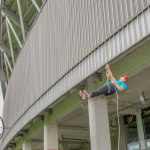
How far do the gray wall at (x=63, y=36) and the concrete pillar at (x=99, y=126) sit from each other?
168 centimetres

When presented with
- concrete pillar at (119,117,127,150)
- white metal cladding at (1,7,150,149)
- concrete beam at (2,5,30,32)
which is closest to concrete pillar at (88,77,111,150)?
white metal cladding at (1,7,150,149)

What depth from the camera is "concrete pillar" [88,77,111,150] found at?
11211mm

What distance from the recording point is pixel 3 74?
38406mm

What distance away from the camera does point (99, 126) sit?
37.2 ft

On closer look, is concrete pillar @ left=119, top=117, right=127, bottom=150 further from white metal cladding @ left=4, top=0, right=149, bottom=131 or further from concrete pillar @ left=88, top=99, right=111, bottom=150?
concrete pillar @ left=88, top=99, right=111, bottom=150

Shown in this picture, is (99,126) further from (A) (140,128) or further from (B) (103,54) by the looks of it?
(A) (140,128)

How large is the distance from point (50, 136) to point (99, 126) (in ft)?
17.1

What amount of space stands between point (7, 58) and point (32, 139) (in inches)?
585

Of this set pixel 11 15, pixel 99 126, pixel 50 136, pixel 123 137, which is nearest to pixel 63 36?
pixel 99 126

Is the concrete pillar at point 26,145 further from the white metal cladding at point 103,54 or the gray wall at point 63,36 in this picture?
the white metal cladding at point 103,54

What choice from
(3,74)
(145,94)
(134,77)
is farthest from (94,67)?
(3,74)

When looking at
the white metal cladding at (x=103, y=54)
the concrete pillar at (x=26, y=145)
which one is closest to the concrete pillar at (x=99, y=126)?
the white metal cladding at (x=103, y=54)

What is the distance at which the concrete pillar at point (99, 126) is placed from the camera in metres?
11.2

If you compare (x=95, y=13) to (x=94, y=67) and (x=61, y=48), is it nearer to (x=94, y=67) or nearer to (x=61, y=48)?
(x=94, y=67)
